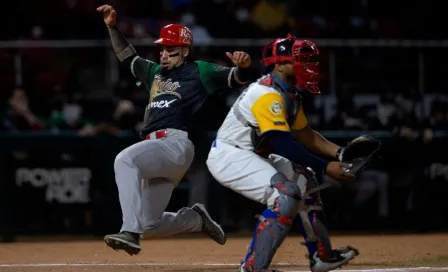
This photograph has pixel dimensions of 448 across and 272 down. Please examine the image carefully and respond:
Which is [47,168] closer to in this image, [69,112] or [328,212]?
[69,112]

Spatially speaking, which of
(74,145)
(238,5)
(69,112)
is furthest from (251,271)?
(238,5)

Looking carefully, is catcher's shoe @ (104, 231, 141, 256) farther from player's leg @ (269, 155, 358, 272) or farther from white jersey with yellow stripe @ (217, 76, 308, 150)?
player's leg @ (269, 155, 358, 272)

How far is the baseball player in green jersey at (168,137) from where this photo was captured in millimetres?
7457

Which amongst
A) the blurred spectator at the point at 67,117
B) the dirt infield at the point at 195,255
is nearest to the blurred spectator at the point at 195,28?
the blurred spectator at the point at 67,117

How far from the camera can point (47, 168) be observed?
1162cm

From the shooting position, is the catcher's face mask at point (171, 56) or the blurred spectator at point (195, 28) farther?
the blurred spectator at point (195, 28)

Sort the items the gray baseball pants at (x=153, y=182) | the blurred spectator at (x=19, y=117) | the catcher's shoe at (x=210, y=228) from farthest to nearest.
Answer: the blurred spectator at (x=19, y=117)
the catcher's shoe at (x=210, y=228)
the gray baseball pants at (x=153, y=182)

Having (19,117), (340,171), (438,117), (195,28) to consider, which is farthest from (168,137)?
(195,28)

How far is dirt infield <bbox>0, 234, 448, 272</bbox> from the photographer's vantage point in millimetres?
8180

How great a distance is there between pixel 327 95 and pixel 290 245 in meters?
3.65

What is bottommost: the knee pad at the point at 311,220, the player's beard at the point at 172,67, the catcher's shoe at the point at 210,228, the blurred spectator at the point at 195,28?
the catcher's shoe at the point at 210,228

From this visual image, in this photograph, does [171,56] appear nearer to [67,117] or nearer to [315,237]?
[315,237]

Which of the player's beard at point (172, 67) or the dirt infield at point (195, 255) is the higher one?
the player's beard at point (172, 67)

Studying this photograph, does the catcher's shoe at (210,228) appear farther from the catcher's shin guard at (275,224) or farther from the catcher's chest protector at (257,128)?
the catcher's shin guard at (275,224)
